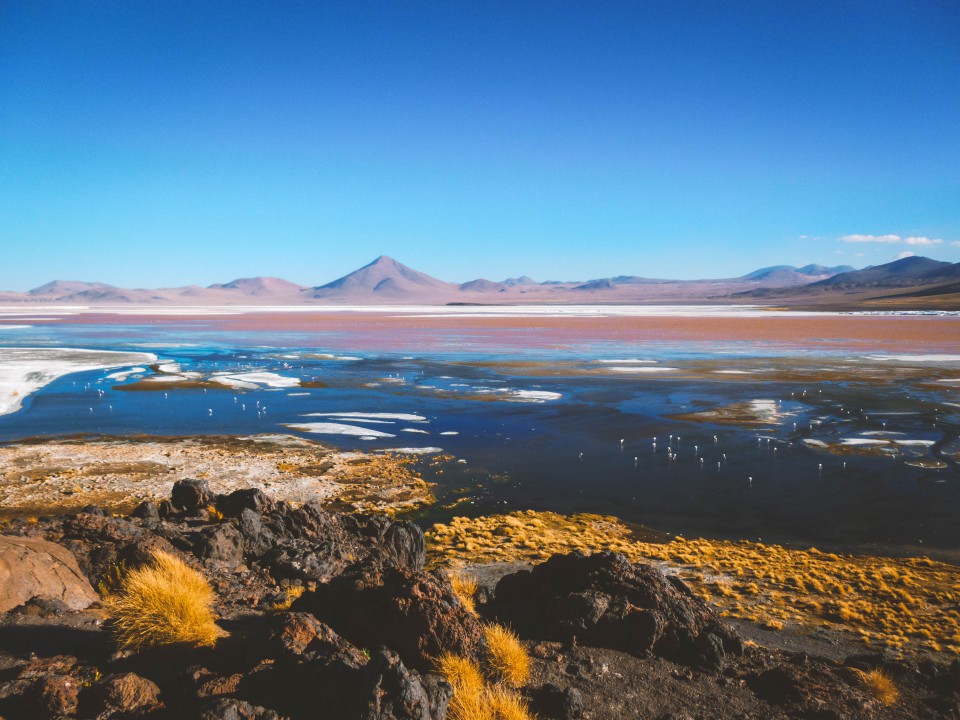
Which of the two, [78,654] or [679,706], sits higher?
[78,654]

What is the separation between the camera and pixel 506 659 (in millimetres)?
5340

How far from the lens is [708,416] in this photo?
18.8 metres

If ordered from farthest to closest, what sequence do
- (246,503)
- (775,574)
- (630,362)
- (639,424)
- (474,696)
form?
1. (630,362)
2. (639,424)
3. (246,503)
4. (775,574)
5. (474,696)

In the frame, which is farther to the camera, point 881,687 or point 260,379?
point 260,379

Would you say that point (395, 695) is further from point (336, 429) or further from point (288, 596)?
point (336, 429)

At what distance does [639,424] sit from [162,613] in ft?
47.4

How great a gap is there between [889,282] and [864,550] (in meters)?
194

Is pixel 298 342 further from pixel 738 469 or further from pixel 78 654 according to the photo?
pixel 78 654

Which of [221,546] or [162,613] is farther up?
[162,613]

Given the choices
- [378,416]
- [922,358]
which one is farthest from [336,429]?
[922,358]

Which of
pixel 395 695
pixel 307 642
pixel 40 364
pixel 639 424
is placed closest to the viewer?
pixel 395 695

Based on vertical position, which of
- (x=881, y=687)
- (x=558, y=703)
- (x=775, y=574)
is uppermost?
(x=558, y=703)

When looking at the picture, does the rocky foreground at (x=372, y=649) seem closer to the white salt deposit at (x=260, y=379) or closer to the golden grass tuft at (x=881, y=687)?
the golden grass tuft at (x=881, y=687)

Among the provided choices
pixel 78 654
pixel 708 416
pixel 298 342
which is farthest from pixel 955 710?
pixel 298 342
